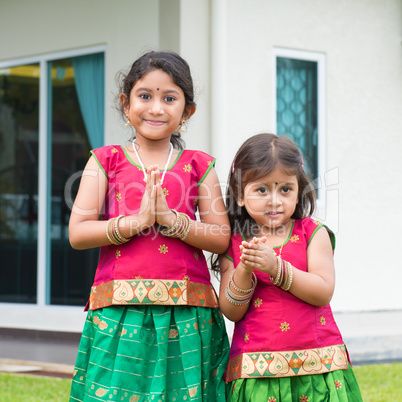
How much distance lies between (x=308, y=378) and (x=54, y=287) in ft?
16.0

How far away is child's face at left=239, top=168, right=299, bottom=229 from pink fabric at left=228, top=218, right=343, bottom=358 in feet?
0.32

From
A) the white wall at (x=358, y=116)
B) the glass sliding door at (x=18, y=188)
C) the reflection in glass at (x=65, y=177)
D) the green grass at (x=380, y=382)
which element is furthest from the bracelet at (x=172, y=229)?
the glass sliding door at (x=18, y=188)

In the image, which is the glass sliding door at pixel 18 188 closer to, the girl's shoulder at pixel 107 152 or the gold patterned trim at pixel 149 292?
the girl's shoulder at pixel 107 152

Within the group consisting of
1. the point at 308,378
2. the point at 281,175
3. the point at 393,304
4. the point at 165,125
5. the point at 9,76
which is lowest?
the point at 393,304

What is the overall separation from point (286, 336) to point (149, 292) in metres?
0.48

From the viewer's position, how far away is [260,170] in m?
2.28

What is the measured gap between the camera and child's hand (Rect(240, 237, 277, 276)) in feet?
6.82

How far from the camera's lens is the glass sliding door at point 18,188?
7145mm

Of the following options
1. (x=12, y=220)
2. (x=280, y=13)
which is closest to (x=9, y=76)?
(x=12, y=220)

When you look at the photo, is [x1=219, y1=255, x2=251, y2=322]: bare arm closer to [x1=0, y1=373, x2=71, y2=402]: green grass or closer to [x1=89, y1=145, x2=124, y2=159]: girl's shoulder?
[x1=89, y1=145, x2=124, y2=159]: girl's shoulder

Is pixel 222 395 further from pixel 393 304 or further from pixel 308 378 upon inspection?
pixel 393 304

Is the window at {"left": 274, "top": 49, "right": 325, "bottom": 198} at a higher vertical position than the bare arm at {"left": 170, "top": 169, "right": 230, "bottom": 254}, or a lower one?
higher

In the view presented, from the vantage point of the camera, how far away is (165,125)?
2330 mm

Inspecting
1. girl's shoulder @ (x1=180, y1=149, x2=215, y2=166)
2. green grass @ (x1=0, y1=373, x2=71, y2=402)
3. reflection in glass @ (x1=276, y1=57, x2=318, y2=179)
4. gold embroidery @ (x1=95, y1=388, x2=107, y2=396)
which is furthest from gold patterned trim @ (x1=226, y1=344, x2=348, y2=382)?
reflection in glass @ (x1=276, y1=57, x2=318, y2=179)
